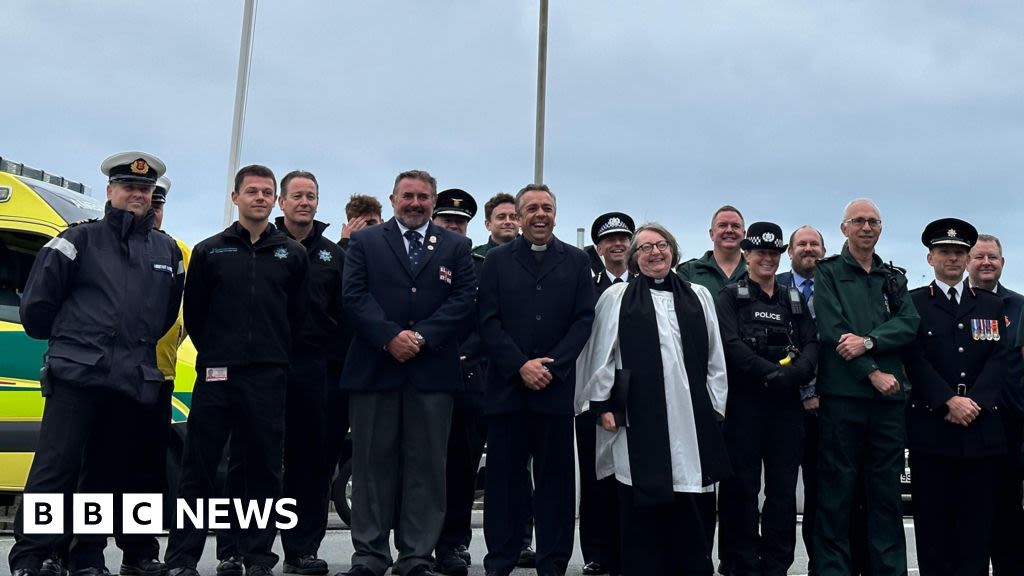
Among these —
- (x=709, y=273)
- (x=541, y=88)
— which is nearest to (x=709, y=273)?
(x=709, y=273)

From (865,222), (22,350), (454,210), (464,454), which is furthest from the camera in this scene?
(454,210)

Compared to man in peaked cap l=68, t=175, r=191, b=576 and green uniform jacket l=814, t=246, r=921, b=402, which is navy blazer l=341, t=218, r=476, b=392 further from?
green uniform jacket l=814, t=246, r=921, b=402

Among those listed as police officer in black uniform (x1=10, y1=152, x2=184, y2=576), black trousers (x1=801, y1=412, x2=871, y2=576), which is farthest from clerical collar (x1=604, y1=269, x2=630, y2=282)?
police officer in black uniform (x1=10, y1=152, x2=184, y2=576)

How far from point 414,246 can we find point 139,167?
5.17 ft

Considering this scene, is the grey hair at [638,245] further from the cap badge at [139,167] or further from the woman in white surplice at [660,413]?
the cap badge at [139,167]

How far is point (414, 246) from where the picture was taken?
6.42 meters

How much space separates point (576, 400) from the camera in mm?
6234

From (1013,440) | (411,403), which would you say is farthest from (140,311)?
(1013,440)

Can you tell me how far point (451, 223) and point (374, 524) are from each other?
2.40 m

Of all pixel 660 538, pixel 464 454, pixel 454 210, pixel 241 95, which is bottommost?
pixel 660 538

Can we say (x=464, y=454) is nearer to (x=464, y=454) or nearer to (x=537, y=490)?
(x=464, y=454)

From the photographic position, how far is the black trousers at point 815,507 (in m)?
6.70

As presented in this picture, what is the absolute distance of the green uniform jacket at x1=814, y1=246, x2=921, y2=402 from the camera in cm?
640

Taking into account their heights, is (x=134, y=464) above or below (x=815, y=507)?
above
